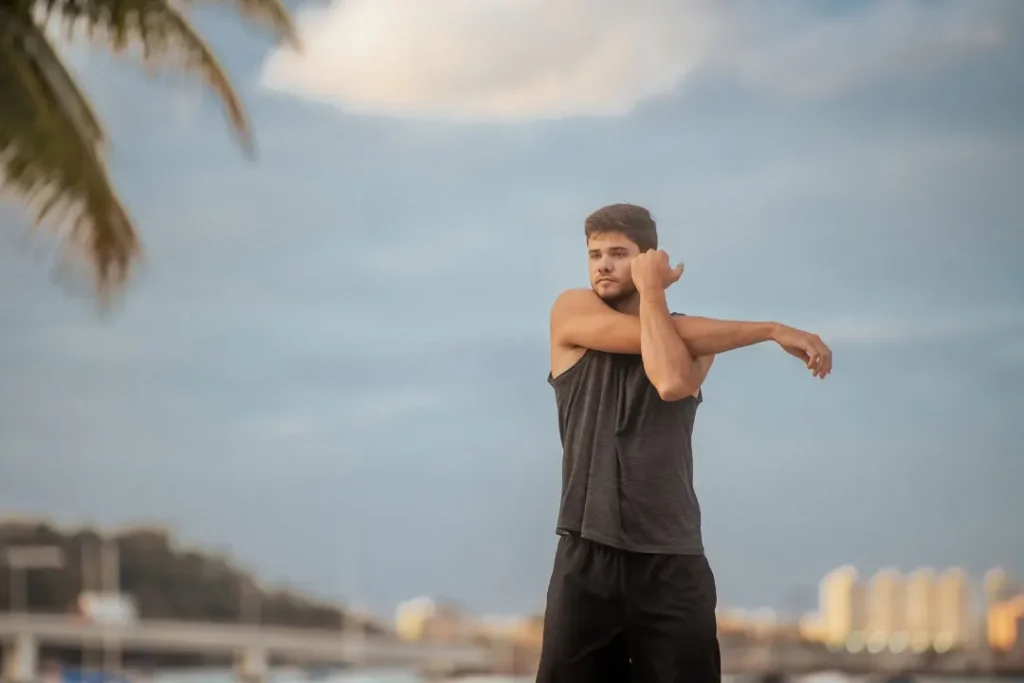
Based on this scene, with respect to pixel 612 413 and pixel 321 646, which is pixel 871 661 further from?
pixel 612 413

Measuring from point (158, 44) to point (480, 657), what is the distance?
62.1ft

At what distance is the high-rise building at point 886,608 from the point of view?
762 inches

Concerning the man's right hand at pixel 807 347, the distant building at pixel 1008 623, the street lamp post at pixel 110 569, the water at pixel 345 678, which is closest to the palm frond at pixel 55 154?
the man's right hand at pixel 807 347

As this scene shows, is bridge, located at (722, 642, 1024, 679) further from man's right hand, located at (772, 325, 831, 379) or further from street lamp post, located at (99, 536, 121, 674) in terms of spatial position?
man's right hand, located at (772, 325, 831, 379)

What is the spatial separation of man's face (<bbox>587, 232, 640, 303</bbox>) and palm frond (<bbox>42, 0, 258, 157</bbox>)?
311 cm

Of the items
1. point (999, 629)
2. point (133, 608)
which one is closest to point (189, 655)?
point (133, 608)

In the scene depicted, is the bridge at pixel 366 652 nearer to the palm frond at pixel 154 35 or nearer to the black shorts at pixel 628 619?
the palm frond at pixel 154 35

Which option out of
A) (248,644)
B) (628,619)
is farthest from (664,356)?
(248,644)

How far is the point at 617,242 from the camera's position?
1639 mm

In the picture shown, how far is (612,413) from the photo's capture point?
5.22 feet

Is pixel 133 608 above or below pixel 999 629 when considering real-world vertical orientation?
above

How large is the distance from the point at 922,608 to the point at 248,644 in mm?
11085

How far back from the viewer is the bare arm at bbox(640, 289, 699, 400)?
153 centimetres

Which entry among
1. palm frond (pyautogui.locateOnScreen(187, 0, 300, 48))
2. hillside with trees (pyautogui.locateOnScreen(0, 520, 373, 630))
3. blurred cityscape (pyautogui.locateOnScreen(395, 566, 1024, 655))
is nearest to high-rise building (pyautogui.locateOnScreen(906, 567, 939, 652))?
blurred cityscape (pyautogui.locateOnScreen(395, 566, 1024, 655))
